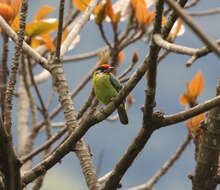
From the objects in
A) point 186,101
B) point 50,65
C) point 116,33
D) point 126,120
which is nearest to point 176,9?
point 50,65

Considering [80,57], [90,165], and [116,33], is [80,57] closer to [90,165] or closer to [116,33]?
[116,33]

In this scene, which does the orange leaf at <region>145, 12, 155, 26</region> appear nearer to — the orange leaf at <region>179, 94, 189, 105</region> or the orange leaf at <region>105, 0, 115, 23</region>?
the orange leaf at <region>105, 0, 115, 23</region>

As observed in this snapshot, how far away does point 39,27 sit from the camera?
3047 mm

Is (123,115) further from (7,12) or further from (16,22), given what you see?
(7,12)

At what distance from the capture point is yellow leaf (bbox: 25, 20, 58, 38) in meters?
3.03

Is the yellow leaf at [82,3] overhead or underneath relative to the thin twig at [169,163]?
overhead

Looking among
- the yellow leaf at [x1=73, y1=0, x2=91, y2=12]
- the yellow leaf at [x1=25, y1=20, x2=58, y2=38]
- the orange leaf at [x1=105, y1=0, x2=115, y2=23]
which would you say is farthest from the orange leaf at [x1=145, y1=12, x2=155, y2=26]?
the yellow leaf at [x1=25, y1=20, x2=58, y2=38]

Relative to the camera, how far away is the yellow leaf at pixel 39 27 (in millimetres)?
3029

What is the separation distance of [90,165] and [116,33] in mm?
1182

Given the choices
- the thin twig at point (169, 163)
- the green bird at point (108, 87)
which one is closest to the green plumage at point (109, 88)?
the green bird at point (108, 87)

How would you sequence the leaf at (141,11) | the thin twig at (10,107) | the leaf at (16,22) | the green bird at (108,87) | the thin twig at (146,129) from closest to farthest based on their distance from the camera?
the thin twig at (146,129) < the thin twig at (10,107) < the leaf at (16,22) < the leaf at (141,11) < the green bird at (108,87)

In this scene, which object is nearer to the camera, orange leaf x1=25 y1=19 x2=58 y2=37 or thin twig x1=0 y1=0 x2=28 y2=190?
thin twig x1=0 y1=0 x2=28 y2=190

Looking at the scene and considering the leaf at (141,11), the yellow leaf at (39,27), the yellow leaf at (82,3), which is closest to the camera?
the yellow leaf at (39,27)

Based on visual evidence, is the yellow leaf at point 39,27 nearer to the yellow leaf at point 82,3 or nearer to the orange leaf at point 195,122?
the yellow leaf at point 82,3
